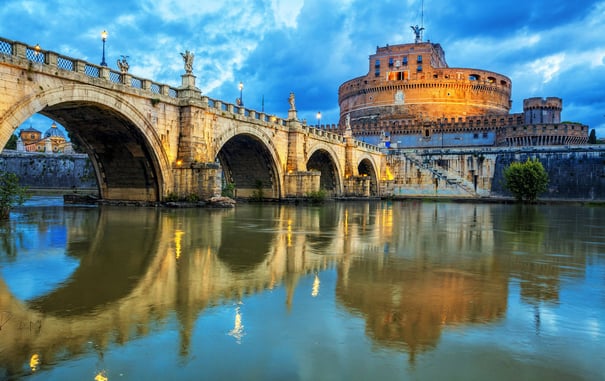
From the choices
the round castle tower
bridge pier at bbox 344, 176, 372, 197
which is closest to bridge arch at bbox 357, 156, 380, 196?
bridge pier at bbox 344, 176, 372, 197

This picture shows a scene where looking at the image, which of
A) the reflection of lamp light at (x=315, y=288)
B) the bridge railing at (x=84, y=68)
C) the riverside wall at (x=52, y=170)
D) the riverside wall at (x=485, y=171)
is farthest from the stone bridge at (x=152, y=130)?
the riverside wall at (x=52, y=170)

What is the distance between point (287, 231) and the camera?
1565 centimetres

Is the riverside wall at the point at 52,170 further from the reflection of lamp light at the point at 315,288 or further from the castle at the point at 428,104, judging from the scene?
the reflection of lamp light at the point at 315,288

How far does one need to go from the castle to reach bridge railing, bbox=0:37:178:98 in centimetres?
4751

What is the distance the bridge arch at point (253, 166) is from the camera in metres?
36.0

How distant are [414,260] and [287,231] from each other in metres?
6.27

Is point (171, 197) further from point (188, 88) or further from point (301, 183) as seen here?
point (301, 183)

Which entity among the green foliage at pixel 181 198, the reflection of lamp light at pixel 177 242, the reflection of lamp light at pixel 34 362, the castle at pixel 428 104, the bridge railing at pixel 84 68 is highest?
the castle at pixel 428 104

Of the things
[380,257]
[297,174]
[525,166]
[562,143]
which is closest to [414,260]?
[380,257]

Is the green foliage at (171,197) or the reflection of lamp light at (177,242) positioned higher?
the green foliage at (171,197)

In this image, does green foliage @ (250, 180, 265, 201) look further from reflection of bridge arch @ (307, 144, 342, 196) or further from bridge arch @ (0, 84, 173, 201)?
bridge arch @ (0, 84, 173, 201)

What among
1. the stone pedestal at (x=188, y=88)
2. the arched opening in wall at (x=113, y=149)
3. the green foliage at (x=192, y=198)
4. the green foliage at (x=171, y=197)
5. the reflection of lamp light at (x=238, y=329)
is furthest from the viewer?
the stone pedestal at (x=188, y=88)

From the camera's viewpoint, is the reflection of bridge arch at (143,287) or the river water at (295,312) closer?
the river water at (295,312)

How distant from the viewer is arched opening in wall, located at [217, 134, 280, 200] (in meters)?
36.6
